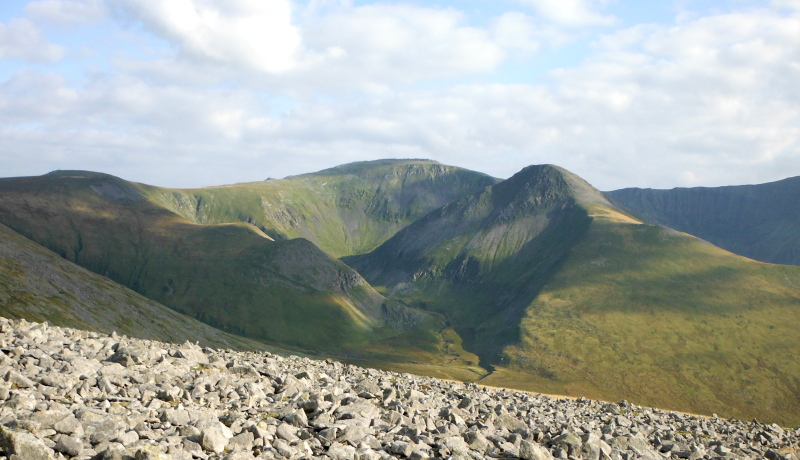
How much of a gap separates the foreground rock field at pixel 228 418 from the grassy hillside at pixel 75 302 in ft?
246

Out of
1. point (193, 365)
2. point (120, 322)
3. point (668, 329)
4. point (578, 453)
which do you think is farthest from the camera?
Result: point (668, 329)

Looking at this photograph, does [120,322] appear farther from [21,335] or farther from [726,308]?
[726,308]

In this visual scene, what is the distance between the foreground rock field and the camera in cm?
1602

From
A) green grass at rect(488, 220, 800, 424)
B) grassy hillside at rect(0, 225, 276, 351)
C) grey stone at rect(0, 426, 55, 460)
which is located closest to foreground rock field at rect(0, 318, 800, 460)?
grey stone at rect(0, 426, 55, 460)

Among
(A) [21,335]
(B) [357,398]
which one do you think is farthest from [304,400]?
(A) [21,335]

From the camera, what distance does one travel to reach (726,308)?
199 m

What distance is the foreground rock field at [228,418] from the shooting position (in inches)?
631

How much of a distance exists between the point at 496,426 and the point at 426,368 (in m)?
156

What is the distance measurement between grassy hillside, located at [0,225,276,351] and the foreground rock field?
74.9 meters

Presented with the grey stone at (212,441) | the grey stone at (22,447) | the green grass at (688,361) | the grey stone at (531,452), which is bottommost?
the green grass at (688,361)

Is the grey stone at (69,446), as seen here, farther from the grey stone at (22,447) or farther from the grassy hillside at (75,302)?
the grassy hillside at (75,302)

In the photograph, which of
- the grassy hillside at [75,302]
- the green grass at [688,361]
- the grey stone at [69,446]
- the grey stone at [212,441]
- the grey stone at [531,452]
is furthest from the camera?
the green grass at [688,361]

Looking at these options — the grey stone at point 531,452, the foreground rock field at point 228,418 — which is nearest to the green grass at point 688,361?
the foreground rock field at point 228,418

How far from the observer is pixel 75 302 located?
10956 cm
